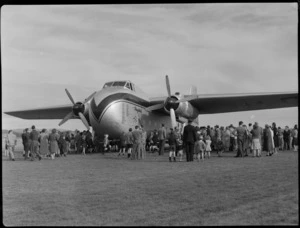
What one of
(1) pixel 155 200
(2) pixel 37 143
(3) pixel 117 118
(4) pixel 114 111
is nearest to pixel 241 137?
(3) pixel 117 118

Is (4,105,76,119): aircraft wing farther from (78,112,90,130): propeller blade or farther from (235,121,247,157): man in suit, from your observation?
(235,121,247,157): man in suit

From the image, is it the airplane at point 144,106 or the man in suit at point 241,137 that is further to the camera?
the airplane at point 144,106

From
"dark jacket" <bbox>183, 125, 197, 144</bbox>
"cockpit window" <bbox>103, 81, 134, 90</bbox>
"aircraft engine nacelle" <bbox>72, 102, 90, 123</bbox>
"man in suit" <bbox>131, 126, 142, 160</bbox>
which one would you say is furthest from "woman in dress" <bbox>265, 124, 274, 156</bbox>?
"aircraft engine nacelle" <bbox>72, 102, 90, 123</bbox>

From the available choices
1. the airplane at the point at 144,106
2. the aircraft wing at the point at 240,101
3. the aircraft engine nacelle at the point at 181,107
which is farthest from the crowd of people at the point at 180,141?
the aircraft wing at the point at 240,101

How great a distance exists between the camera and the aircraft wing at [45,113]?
2772cm

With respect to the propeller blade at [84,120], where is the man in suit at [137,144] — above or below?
below

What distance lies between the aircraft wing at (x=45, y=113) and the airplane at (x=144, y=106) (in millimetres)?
76

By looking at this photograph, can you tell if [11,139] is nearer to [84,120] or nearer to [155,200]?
[84,120]

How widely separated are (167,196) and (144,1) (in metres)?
3.73

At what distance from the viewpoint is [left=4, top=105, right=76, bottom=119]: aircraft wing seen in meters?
27.7

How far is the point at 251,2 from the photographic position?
494 cm

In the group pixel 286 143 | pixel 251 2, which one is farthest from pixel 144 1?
pixel 286 143

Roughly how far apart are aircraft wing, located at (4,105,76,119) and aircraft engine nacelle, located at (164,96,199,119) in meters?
8.97

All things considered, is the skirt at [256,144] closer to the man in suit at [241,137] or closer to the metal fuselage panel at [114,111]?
the man in suit at [241,137]
